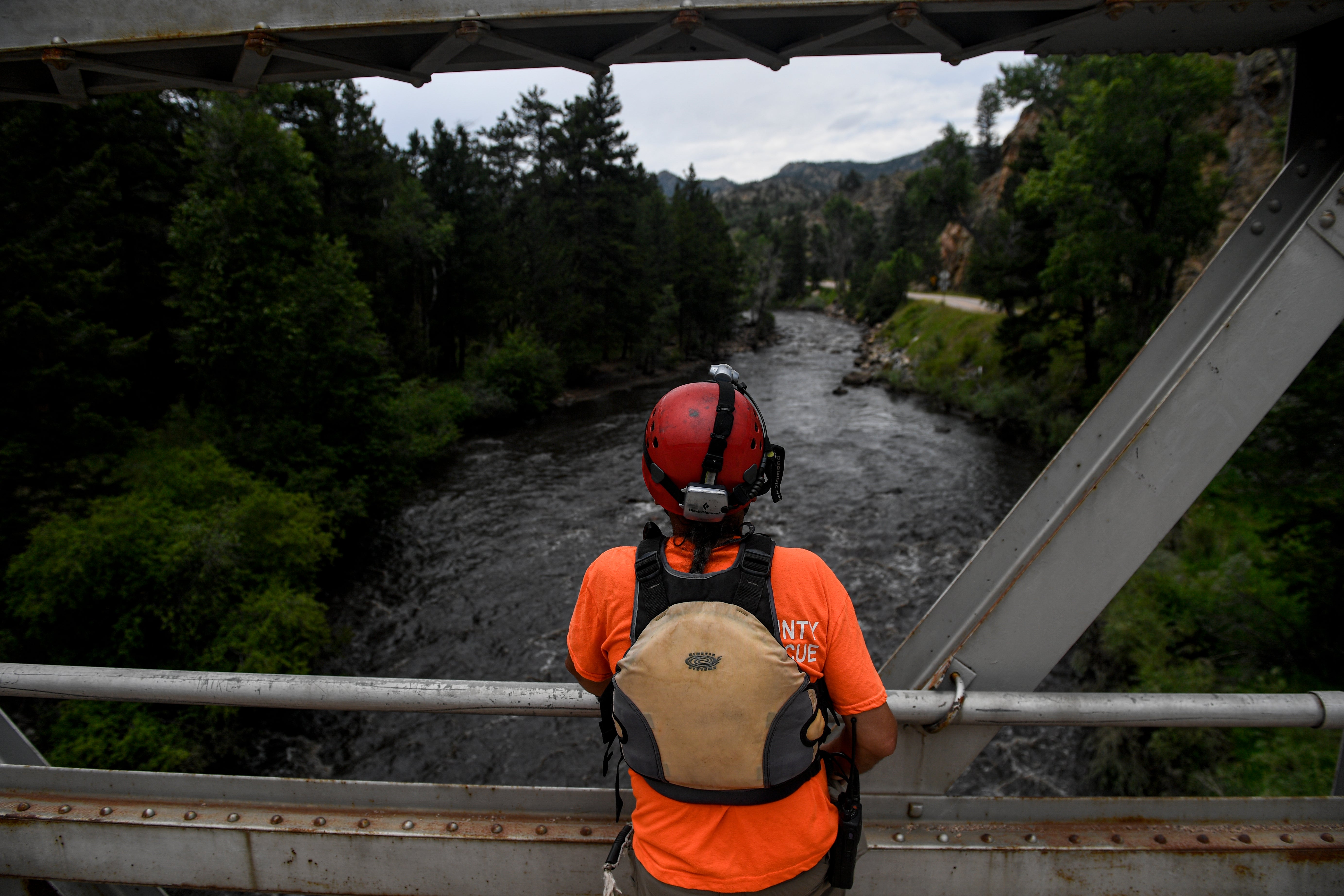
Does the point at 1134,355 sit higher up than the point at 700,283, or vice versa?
the point at 1134,355

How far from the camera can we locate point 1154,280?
61.5 feet

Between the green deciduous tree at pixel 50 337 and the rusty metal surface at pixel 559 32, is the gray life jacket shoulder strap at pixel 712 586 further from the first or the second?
the green deciduous tree at pixel 50 337

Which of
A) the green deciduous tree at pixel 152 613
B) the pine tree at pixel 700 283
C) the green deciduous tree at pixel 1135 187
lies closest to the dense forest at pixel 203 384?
the green deciduous tree at pixel 152 613

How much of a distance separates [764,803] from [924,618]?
99 centimetres

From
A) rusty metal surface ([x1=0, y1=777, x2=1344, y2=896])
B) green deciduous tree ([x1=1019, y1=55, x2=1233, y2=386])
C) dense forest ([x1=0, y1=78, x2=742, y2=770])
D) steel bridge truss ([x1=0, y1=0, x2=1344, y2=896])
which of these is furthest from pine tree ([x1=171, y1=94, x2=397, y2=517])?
green deciduous tree ([x1=1019, y1=55, x2=1233, y2=386])

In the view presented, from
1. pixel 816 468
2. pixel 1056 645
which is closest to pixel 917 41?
pixel 1056 645

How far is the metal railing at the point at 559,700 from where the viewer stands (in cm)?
200

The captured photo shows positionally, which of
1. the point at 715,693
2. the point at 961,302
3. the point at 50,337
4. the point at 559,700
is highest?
the point at 715,693

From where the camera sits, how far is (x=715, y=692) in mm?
1422

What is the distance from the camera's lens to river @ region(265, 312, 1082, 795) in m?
9.51

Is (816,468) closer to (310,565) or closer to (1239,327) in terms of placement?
(310,565)

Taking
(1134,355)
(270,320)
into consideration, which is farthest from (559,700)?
(270,320)

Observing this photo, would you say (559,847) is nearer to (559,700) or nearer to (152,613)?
(559,700)

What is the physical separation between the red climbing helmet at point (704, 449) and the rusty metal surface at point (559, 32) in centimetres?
114
